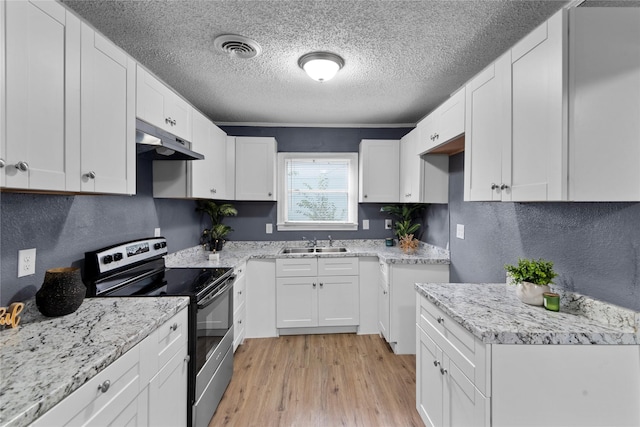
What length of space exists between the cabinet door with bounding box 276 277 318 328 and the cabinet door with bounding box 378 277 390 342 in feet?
2.28

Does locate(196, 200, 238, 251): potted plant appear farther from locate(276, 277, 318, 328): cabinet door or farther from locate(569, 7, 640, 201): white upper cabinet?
locate(569, 7, 640, 201): white upper cabinet

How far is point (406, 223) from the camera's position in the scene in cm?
343

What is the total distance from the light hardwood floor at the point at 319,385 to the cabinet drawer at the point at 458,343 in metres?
0.75

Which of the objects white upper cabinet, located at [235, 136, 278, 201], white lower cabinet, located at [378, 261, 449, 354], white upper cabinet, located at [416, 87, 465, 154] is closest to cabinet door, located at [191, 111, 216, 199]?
white upper cabinet, located at [235, 136, 278, 201]

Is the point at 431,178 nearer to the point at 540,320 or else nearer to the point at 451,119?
the point at 451,119

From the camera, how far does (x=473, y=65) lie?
6.88 ft

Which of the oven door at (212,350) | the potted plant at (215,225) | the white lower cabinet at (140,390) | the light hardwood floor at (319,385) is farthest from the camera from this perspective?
the potted plant at (215,225)

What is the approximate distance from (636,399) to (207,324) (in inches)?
81.3

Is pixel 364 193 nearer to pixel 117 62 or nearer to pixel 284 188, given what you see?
pixel 284 188

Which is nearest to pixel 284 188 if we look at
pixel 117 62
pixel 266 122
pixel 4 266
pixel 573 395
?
pixel 266 122

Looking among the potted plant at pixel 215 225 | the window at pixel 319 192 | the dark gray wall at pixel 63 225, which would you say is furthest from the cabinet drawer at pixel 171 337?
the window at pixel 319 192

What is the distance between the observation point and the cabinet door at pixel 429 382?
1566 millimetres

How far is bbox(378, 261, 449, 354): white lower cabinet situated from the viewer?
8.95 feet

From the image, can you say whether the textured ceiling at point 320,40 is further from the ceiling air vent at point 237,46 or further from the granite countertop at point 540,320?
the granite countertop at point 540,320
